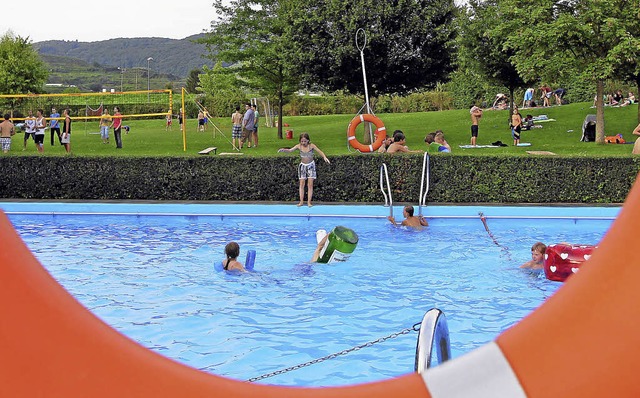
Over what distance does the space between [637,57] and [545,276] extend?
49.4ft

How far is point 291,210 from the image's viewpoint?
14.3 m

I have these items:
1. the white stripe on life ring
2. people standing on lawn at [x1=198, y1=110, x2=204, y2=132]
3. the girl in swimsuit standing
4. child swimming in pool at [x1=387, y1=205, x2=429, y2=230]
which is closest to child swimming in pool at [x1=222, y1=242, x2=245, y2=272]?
child swimming in pool at [x1=387, y1=205, x2=429, y2=230]

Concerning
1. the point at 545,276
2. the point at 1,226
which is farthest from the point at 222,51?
the point at 1,226

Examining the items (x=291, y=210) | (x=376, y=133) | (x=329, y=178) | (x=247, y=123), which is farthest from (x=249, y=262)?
(x=247, y=123)

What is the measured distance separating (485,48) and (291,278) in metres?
20.8

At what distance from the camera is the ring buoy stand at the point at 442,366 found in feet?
5.70

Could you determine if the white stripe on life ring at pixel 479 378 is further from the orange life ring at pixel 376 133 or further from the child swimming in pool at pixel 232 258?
the orange life ring at pixel 376 133

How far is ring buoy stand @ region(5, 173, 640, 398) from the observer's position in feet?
5.70

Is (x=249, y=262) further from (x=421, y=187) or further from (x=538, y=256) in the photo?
(x=421, y=187)

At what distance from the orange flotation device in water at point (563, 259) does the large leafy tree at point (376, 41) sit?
52.4ft

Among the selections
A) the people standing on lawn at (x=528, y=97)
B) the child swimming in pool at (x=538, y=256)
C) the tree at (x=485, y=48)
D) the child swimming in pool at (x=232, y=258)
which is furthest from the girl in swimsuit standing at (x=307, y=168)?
the people standing on lawn at (x=528, y=97)

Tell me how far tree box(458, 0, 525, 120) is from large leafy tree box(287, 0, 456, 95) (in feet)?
10.2

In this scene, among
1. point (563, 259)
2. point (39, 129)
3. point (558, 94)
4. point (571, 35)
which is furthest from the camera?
point (558, 94)

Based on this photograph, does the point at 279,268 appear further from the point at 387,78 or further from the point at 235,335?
the point at 387,78
